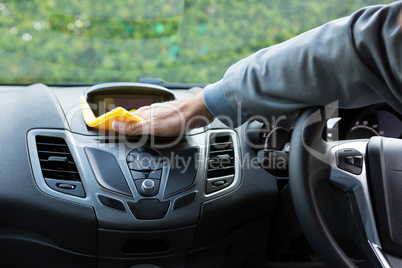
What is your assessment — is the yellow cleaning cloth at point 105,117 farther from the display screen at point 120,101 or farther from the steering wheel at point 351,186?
the steering wheel at point 351,186

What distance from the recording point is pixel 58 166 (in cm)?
124

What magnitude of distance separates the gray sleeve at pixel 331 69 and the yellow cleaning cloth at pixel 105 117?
1.00ft

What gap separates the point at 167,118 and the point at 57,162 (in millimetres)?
328

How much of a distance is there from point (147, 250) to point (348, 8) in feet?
3.72

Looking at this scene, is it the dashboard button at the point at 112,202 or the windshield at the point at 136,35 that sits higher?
the windshield at the point at 136,35

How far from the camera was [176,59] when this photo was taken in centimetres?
172

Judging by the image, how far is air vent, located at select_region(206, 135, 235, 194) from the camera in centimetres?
131

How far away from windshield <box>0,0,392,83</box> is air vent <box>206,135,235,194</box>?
327 millimetres

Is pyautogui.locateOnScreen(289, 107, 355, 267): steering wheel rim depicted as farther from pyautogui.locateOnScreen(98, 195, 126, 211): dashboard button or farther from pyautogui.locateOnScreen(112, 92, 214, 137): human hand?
pyautogui.locateOnScreen(98, 195, 126, 211): dashboard button

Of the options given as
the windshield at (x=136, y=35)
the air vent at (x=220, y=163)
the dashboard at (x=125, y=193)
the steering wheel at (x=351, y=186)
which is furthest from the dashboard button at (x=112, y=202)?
the windshield at (x=136, y=35)

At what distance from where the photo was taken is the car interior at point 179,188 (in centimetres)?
105

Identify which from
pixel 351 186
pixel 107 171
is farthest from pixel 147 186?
pixel 351 186

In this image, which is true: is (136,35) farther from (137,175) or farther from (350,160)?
(350,160)

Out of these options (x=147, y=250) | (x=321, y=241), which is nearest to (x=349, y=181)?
(x=321, y=241)
